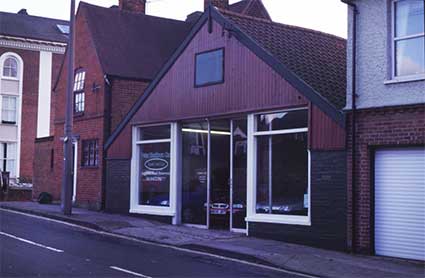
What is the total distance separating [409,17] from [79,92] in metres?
14.8

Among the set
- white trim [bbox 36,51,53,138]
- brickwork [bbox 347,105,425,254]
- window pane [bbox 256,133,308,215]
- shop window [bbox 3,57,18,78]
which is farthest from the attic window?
brickwork [bbox 347,105,425,254]

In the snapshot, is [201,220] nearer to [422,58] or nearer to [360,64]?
[360,64]

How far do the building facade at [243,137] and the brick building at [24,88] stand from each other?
24064mm

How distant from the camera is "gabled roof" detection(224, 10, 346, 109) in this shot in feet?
50.9

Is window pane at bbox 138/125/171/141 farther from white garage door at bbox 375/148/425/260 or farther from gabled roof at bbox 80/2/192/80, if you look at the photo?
white garage door at bbox 375/148/425/260

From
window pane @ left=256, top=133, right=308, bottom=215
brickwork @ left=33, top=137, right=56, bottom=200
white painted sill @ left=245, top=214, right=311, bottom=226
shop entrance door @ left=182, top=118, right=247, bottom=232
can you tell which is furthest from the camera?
brickwork @ left=33, top=137, right=56, bottom=200

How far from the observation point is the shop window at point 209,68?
17.3 metres

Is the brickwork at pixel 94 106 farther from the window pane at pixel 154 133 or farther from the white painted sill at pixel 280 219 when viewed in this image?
the white painted sill at pixel 280 219

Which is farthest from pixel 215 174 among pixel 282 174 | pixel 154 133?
pixel 154 133

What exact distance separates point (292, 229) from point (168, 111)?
5.85 meters

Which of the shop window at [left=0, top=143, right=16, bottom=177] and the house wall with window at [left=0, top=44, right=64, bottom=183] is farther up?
the house wall with window at [left=0, top=44, right=64, bottom=183]

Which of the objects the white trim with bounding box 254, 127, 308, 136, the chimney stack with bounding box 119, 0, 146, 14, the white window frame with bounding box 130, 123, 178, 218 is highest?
the chimney stack with bounding box 119, 0, 146, 14

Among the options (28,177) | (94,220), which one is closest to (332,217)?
(94,220)

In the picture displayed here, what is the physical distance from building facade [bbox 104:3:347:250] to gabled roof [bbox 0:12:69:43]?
24.7 m
